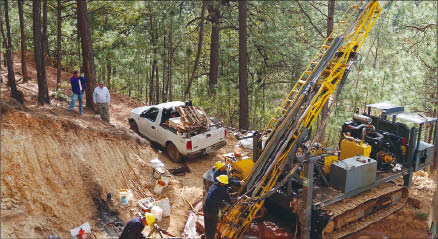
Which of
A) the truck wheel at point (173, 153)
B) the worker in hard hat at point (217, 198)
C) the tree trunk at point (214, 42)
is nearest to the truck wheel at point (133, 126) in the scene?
the truck wheel at point (173, 153)

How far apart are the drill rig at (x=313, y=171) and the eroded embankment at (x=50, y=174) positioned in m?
2.94

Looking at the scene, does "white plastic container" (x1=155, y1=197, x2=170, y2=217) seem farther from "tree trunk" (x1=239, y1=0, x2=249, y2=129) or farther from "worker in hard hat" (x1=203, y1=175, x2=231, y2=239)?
"tree trunk" (x1=239, y1=0, x2=249, y2=129)

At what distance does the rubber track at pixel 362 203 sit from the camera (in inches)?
361

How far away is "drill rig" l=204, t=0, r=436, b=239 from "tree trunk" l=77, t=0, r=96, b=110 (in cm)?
724

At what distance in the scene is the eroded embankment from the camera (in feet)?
25.6

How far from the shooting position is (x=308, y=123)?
8945mm

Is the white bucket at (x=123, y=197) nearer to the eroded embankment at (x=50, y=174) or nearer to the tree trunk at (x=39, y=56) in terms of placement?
the eroded embankment at (x=50, y=174)

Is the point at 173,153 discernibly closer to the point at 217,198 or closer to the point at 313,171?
the point at 217,198

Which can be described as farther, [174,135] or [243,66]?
[243,66]

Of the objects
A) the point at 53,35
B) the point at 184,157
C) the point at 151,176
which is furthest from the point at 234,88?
the point at 53,35

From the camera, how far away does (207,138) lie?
1324 centimetres

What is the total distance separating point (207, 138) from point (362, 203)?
5.60 m

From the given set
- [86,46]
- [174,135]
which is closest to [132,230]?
[174,135]

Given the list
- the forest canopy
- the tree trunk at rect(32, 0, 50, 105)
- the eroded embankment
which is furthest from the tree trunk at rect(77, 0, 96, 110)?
the eroded embankment
